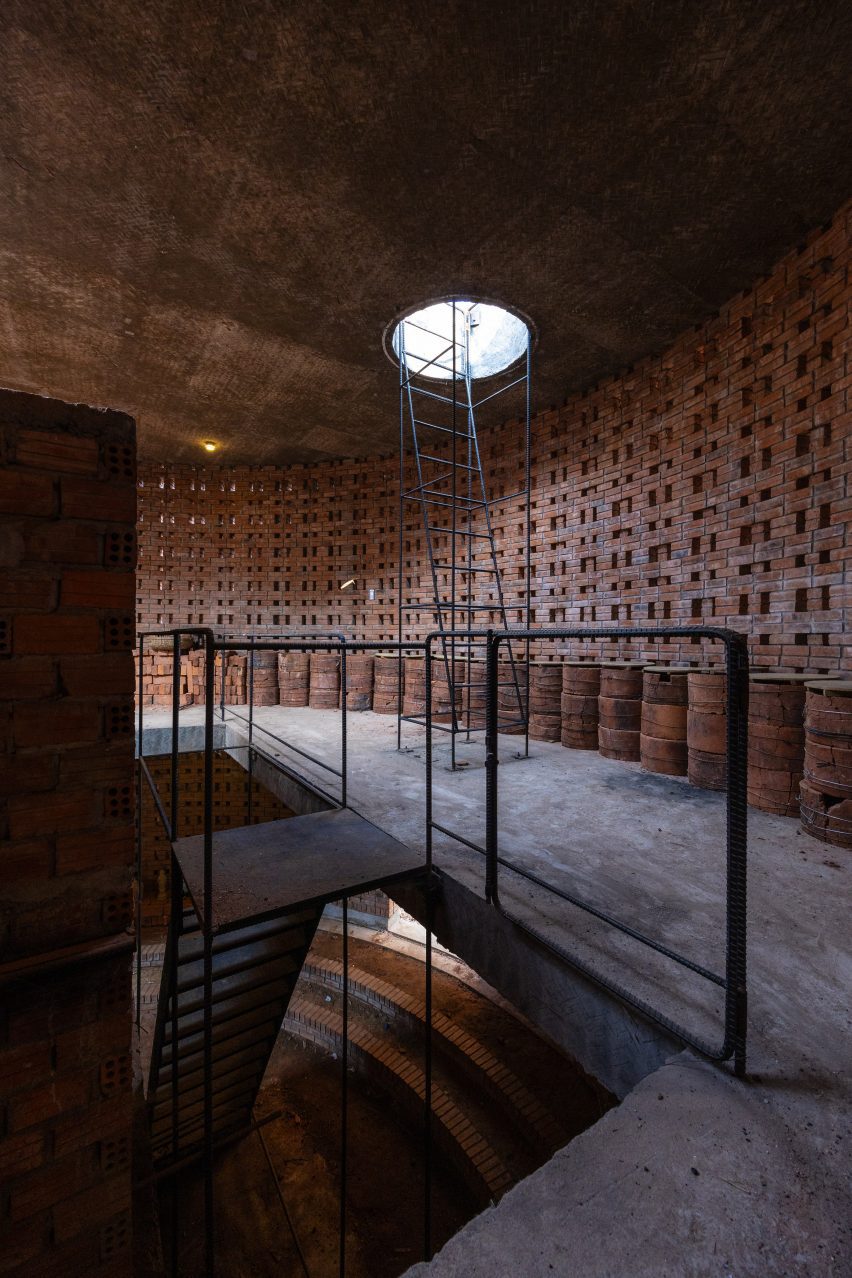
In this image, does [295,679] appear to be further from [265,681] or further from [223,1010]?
[223,1010]

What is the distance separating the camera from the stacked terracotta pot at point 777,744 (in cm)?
355

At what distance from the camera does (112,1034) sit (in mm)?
1768

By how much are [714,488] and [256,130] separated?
4.72 meters

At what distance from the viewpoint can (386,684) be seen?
7.67 metres

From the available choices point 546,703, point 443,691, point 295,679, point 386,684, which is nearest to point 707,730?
point 546,703

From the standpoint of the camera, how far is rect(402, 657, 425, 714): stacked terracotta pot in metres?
7.44

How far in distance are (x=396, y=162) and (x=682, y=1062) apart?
511 cm

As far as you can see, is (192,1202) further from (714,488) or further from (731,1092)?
(714,488)

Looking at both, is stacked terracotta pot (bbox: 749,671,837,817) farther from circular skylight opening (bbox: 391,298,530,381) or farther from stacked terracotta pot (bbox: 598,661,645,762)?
circular skylight opening (bbox: 391,298,530,381)

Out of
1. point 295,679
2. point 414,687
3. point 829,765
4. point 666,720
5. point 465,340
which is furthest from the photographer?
point 295,679

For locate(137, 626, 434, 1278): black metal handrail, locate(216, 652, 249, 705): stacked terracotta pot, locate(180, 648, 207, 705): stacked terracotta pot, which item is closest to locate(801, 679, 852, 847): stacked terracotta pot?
locate(137, 626, 434, 1278): black metal handrail

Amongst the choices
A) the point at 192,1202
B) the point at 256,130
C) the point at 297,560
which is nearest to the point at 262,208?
the point at 256,130

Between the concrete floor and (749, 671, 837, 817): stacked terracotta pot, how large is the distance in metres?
0.15

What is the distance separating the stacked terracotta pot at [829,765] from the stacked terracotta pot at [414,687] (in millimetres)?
4737
